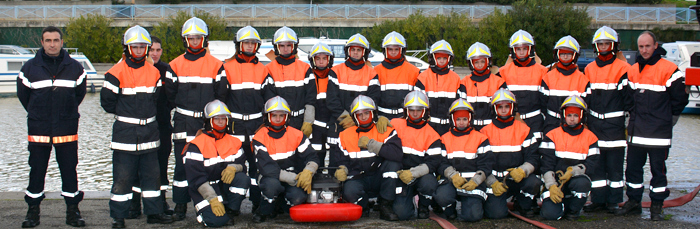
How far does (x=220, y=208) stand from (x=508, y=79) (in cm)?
362

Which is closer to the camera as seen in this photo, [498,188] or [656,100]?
[498,188]

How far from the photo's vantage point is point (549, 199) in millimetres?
5957

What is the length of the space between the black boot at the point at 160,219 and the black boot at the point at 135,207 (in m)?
0.33

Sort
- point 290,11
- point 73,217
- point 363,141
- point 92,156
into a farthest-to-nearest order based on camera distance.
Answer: point 290,11, point 92,156, point 363,141, point 73,217

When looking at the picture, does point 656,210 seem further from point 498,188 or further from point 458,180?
point 458,180

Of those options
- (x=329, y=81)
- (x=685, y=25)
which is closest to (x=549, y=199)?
(x=329, y=81)

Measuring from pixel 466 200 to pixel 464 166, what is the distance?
0.37 metres

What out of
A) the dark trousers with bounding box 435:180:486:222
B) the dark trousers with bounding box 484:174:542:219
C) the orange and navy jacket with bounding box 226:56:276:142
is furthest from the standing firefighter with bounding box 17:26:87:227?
the dark trousers with bounding box 484:174:542:219

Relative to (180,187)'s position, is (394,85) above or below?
above

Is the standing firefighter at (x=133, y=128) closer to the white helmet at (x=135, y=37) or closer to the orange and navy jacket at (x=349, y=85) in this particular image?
the white helmet at (x=135, y=37)

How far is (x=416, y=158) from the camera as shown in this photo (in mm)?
6188

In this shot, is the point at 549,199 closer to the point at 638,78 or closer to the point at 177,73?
the point at 638,78

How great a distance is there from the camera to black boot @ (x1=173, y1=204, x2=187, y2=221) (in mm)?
→ 6048

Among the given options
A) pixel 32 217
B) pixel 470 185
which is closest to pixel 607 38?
pixel 470 185
